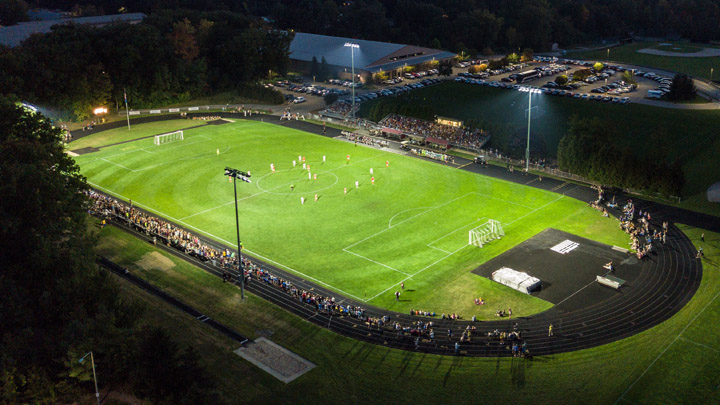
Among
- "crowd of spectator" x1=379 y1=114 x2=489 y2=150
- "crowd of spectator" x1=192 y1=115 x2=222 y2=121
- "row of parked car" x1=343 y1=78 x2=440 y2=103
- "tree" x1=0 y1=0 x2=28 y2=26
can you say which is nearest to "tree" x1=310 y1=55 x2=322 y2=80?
"row of parked car" x1=343 y1=78 x2=440 y2=103

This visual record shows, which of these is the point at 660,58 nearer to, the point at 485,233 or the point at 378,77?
the point at 378,77

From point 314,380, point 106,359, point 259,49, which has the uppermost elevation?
point 259,49

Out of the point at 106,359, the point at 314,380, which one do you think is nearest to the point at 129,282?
the point at 106,359

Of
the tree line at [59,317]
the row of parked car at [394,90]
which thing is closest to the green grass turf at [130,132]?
the row of parked car at [394,90]

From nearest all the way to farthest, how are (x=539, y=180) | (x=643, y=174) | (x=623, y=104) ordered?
(x=643, y=174)
(x=539, y=180)
(x=623, y=104)

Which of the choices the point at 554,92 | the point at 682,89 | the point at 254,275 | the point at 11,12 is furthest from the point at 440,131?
the point at 11,12

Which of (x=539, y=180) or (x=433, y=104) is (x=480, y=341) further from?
(x=433, y=104)

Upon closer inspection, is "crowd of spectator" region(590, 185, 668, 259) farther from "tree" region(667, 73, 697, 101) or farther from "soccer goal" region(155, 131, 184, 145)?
"soccer goal" region(155, 131, 184, 145)
